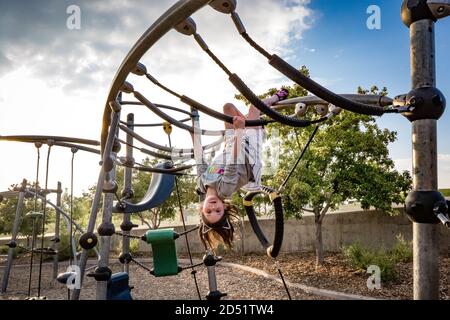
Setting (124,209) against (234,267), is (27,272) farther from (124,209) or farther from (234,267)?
(124,209)

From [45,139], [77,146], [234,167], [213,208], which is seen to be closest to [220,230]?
[213,208]

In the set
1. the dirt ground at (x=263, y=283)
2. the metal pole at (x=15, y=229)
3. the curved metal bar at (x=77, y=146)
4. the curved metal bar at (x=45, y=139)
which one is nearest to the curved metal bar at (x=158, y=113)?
the curved metal bar at (x=45, y=139)

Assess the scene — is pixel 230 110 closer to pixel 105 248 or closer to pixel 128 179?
pixel 105 248

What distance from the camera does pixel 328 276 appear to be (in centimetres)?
716

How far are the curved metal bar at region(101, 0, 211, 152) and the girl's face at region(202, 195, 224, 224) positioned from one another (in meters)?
1.09

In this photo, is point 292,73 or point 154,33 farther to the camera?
point 154,33

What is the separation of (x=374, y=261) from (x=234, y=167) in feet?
18.8

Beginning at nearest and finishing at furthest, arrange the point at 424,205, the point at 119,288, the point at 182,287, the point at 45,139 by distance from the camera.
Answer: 1. the point at 424,205
2. the point at 119,288
3. the point at 45,139
4. the point at 182,287

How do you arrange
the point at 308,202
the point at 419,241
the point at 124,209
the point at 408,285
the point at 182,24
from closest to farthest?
the point at 419,241
the point at 182,24
the point at 124,209
the point at 408,285
the point at 308,202

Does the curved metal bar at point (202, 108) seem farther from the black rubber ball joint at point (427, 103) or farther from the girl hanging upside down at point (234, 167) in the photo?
the black rubber ball joint at point (427, 103)

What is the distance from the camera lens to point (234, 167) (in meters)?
2.34

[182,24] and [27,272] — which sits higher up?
[182,24]
